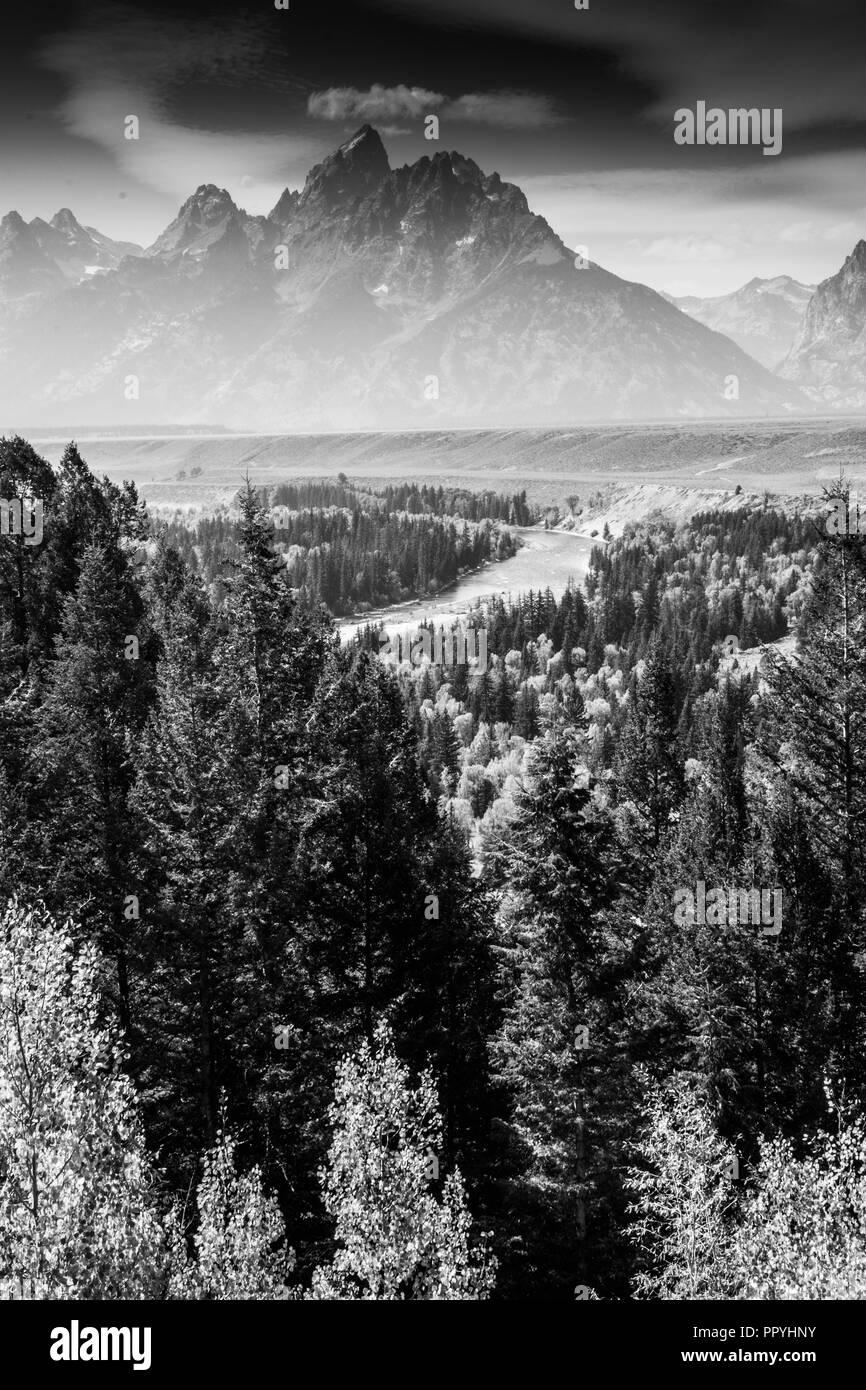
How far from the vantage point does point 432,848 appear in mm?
31578

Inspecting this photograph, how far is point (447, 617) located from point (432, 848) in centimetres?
16398

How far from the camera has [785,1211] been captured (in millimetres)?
19312

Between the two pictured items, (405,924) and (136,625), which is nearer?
(405,924)

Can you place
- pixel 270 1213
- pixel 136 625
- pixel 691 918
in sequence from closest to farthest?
pixel 270 1213 → pixel 691 918 → pixel 136 625

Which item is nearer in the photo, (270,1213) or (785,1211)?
(785,1211)

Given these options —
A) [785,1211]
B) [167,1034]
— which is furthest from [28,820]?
[785,1211]

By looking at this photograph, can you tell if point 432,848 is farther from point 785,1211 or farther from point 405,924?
point 785,1211
